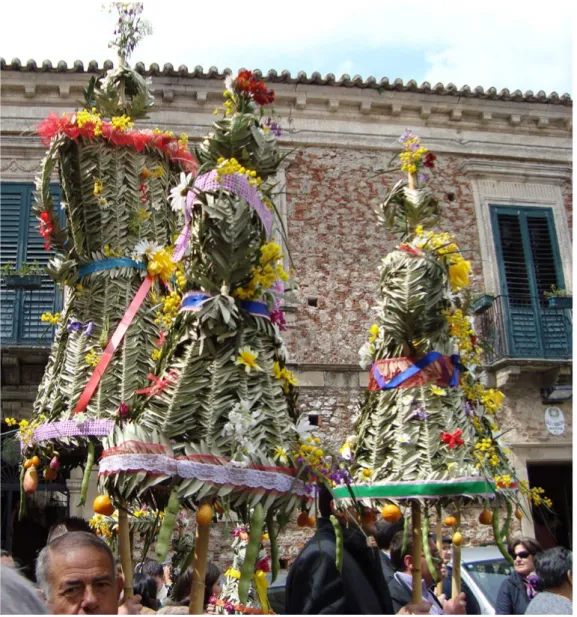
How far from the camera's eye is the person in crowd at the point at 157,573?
18.8ft

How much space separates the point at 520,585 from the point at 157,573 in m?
2.70

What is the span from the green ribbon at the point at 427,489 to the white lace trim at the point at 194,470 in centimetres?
108

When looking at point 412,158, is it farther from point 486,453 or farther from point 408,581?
point 408,581

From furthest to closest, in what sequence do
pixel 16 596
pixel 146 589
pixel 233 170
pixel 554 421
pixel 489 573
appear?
pixel 554 421
pixel 489 573
pixel 146 589
pixel 233 170
pixel 16 596

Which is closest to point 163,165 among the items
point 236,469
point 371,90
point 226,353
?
point 226,353

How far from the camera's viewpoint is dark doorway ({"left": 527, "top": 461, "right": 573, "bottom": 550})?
11227mm

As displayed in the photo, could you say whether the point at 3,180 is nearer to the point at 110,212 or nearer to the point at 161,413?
the point at 110,212

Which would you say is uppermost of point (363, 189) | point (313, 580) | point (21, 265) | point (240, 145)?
point (363, 189)

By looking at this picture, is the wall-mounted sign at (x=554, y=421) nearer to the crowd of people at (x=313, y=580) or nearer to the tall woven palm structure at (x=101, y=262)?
the crowd of people at (x=313, y=580)

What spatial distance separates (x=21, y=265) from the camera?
10.1 m

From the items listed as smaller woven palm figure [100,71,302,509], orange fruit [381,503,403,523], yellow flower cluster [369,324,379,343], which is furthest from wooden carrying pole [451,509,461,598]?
smaller woven palm figure [100,71,302,509]

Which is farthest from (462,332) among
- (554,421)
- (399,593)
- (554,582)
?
(554,421)

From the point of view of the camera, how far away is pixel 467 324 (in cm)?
474

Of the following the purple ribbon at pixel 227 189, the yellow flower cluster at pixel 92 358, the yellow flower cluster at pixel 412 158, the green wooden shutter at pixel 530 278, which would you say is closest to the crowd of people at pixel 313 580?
the yellow flower cluster at pixel 92 358
